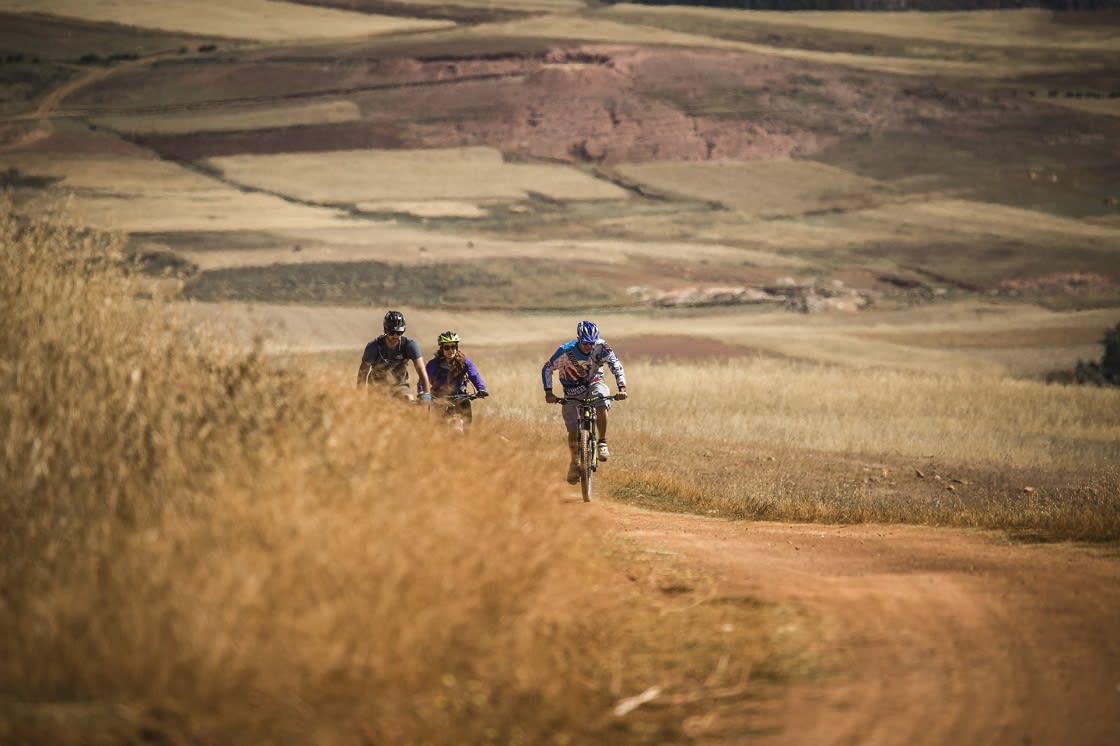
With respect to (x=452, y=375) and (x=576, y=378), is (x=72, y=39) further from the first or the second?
(x=576, y=378)

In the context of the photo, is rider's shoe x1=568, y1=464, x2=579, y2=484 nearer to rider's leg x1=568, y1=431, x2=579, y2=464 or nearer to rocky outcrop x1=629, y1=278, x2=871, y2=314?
rider's leg x1=568, y1=431, x2=579, y2=464

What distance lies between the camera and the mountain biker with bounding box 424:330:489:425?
50.9 feet

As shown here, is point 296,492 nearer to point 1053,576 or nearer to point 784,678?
point 784,678

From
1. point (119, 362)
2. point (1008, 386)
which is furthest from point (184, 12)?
point (119, 362)

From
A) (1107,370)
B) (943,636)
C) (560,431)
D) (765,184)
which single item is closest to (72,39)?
(765,184)

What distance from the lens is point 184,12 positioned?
12156 cm

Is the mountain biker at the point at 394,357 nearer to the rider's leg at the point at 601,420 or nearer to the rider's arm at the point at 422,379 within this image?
the rider's arm at the point at 422,379

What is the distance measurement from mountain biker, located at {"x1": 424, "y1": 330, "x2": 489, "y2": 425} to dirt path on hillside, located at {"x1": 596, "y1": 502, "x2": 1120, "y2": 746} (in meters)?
3.39

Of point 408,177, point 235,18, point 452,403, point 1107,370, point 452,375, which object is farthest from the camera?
point 235,18

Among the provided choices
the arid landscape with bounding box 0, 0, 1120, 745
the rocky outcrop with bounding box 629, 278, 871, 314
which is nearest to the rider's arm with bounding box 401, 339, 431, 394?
the arid landscape with bounding box 0, 0, 1120, 745

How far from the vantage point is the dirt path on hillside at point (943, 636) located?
277 inches

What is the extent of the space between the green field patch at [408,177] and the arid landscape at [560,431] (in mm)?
332

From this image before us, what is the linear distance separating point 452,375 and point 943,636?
26.8 feet

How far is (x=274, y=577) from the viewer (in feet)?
20.3
